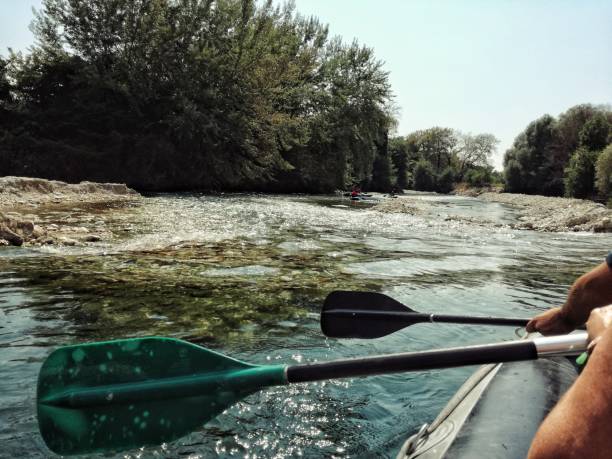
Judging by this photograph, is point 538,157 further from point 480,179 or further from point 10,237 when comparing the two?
point 10,237

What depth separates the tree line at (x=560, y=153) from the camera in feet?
120

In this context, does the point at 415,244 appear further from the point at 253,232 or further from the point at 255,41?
the point at 255,41

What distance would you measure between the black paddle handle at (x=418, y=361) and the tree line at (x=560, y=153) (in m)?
40.4

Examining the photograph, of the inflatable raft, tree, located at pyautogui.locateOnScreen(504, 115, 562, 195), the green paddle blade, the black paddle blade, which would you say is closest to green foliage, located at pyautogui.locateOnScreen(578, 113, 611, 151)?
tree, located at pyautogui.locateOnScreen(504, 115, 562, 195)

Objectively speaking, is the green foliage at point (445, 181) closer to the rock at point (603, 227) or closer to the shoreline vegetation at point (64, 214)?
the shoreline vegetation at point (64, 214)

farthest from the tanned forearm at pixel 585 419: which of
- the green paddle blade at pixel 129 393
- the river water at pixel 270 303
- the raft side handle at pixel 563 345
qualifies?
the river water at pixel 270 303

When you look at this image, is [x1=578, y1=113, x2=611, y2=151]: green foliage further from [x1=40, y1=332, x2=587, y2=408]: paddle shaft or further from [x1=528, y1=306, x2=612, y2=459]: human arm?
[x1=528, y1=306, x2=612, y2=459]: human arm

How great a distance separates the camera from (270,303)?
15.8 feet

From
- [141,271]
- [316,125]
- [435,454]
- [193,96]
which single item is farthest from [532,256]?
[316,125]

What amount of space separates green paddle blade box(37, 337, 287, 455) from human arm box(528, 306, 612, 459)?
4.11 feet

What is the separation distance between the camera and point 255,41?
87.0 feet

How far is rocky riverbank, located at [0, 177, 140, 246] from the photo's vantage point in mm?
7145

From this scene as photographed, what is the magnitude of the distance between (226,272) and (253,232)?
383 centimetres

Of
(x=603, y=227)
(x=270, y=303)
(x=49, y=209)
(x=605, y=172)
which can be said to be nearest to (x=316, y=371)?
(x=270, y=303)
